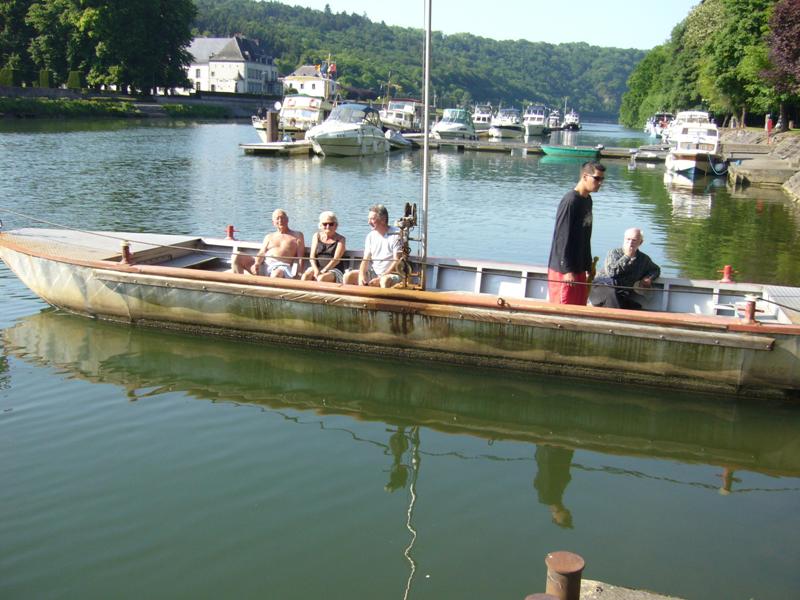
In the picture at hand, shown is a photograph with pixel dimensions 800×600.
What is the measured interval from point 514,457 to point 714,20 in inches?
2629

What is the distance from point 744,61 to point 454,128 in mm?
22080

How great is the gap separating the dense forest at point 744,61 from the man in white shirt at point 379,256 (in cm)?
3316

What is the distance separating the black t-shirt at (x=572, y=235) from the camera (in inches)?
324

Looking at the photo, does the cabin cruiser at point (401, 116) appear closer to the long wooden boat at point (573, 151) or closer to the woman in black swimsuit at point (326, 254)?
the long wooden boat at point (573, 151)

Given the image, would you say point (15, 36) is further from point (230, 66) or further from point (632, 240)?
point (632, 240)

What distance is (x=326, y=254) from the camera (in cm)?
1010

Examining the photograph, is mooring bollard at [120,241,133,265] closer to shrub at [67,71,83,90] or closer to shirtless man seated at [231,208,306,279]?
shirtless man seated at [231,208,306,279]

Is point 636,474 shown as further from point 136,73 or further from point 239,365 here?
point 136,73

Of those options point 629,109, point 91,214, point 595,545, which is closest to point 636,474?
point 595,545

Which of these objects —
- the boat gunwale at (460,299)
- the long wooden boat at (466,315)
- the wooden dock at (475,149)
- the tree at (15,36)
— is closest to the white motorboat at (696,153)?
the wooden dock at (475,149)

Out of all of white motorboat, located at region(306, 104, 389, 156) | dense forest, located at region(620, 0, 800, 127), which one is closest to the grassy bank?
white motorboat, located at region(306, 104, 389, 156)

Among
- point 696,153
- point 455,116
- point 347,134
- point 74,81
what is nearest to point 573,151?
point 696,153

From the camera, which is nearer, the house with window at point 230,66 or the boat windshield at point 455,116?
the boat windshield at point 455,116

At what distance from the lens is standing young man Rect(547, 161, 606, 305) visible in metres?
8.14
